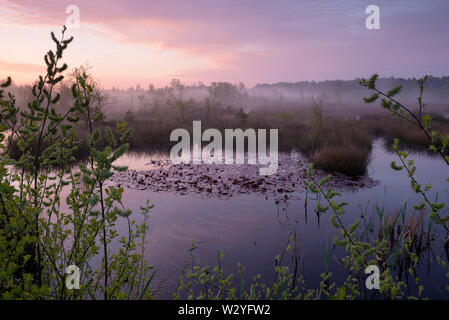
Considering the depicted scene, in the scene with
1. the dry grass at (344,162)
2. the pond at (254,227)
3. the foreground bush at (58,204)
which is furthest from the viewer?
the dry grass at (344,162)

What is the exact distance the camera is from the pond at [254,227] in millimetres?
5648

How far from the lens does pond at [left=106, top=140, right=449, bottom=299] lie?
565 cm

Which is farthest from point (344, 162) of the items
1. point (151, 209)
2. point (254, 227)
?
point (151, 209)

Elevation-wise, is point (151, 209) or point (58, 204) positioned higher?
point (58, 204)

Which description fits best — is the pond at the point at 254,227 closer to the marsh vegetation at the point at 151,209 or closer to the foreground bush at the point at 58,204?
the marsh vegetation at the point at 151,209

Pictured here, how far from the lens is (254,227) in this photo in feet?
24.8

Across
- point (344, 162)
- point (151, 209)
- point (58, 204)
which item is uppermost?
point (58, 204)

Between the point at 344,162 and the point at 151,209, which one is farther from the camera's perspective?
the point at 344,162

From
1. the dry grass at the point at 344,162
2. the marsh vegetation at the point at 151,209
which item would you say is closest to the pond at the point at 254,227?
the marsh vegetation at the point at 151,209

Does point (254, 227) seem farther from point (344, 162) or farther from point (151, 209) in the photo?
point (344, 162)

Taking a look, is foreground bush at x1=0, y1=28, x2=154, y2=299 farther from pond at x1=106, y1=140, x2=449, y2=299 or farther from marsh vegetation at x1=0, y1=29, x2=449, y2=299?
pond at x1=106, y1=140, x2=449, y2=299

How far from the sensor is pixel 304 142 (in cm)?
1942

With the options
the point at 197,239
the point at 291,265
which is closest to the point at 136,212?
the point at 197,239
